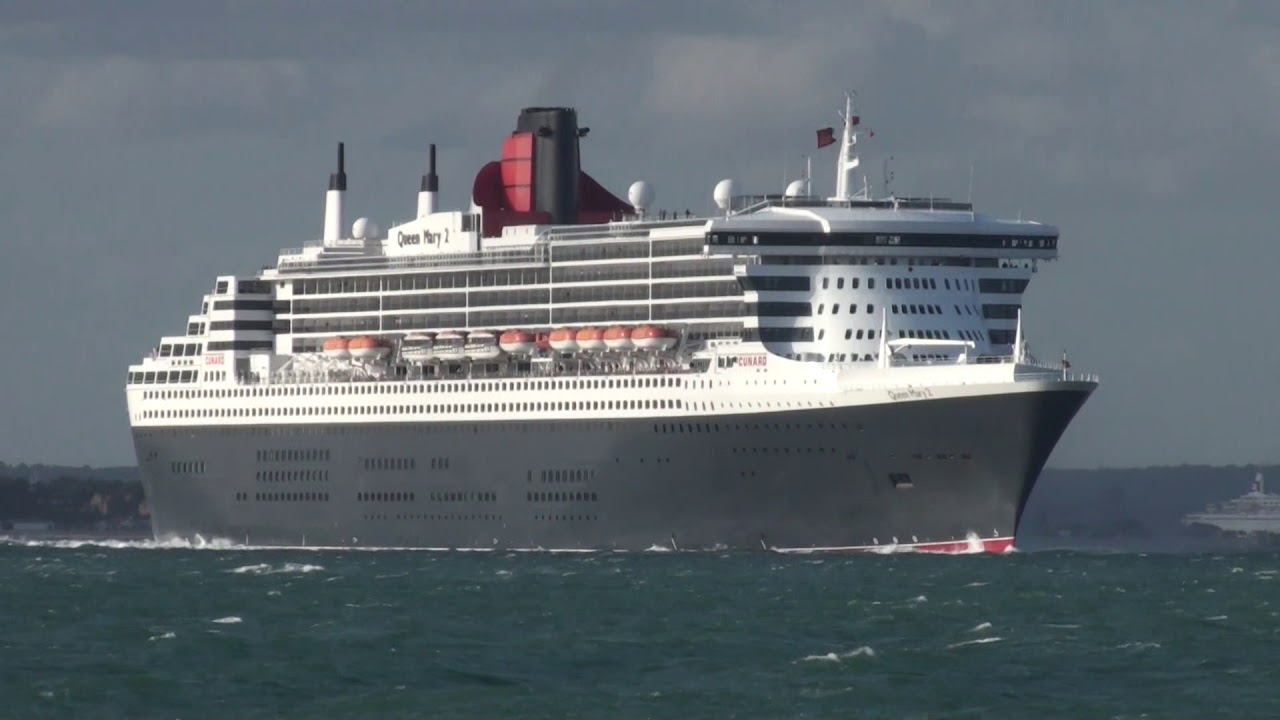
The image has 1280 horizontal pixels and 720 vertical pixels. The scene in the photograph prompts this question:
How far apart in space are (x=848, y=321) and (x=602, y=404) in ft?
28.2

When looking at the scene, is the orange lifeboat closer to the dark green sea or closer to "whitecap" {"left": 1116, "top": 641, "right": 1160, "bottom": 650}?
the dark green sea

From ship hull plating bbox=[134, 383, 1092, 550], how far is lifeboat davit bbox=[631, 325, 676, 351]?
2.60m

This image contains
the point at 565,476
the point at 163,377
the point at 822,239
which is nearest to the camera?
the point at 822,239

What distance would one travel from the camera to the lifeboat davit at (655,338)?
94.9 meters

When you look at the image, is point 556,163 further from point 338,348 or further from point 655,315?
point 655,315

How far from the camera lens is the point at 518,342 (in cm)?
9956

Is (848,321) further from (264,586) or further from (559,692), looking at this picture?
(559,692)

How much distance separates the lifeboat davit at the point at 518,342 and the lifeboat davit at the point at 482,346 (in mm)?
811

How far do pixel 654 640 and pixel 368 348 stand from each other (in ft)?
137

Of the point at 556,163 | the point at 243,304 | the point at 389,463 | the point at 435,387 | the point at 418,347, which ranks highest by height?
the point at 556,163

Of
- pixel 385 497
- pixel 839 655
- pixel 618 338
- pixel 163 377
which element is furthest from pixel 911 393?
pixel 163 377

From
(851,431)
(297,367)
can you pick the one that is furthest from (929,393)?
(297,367)

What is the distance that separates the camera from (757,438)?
91.1 metres

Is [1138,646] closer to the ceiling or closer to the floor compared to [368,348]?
closer to the floor
